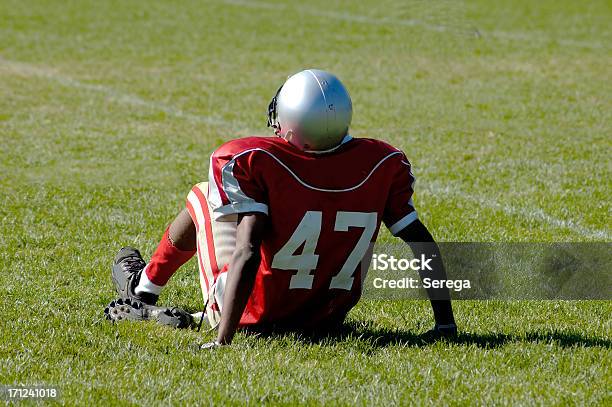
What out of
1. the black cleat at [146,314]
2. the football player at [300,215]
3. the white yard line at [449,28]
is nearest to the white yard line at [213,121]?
the football player at [300,215]

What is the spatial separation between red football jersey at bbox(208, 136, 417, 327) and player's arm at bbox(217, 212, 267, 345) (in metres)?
0.06

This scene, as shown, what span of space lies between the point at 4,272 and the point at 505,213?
3.30 m

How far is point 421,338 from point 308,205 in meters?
0.85

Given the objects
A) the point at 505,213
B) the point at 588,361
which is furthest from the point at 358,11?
the point at 588,361

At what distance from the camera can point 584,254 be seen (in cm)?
587

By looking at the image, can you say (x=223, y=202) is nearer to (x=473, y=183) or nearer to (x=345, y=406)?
(x=345, y=406)

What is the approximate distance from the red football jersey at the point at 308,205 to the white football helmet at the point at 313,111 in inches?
2.6

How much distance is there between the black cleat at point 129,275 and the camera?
4.85 meters

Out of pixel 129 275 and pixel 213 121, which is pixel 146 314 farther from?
pixel 213 121

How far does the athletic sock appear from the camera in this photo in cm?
464

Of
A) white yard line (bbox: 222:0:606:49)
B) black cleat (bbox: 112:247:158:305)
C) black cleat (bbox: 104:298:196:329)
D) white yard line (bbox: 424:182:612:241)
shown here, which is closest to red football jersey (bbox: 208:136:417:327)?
black cleat (bbox: 104:298:196:329)

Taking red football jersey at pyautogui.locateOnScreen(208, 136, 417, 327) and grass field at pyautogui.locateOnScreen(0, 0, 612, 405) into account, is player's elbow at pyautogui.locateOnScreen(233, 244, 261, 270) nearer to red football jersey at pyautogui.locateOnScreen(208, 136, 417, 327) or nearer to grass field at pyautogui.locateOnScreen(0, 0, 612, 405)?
red football jersey at pyautogui.locateOnScreen(208, 136, 417, 327)

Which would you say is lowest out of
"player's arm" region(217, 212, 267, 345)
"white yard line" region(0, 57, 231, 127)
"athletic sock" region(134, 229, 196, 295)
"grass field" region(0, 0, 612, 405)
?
"white yard line" region(0, 57, 231, 127)

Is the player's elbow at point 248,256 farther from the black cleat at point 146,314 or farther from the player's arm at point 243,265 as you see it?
the black cleat at point 146,314
